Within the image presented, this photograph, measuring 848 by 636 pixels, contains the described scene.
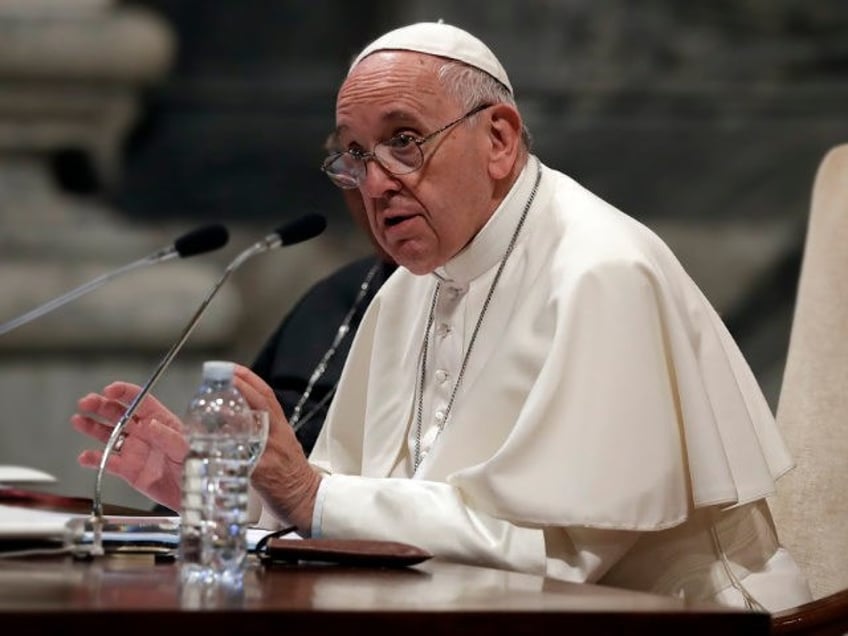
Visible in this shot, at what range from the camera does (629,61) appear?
6.65 meters

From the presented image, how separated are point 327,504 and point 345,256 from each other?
140 inches

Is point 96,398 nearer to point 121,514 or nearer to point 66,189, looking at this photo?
point 121,514

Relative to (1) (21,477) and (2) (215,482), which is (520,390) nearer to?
(2) (215,482)

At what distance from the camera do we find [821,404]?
343 centimetres

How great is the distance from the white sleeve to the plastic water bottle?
34cm

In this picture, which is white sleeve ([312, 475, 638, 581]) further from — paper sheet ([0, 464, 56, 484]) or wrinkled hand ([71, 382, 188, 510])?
paper sheet ([0, 464, 56, 484])

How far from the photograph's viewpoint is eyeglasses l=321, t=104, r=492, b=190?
3.23m

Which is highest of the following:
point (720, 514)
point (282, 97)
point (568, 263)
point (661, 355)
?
point (282, 97)

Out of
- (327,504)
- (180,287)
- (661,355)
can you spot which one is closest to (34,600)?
(327,504)

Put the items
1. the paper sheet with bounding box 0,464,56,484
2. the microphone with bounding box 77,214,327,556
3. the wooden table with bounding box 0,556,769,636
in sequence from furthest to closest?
the paper sheet with bounding box 0,464,56,484, the microphone with bounding box 77,214,327,556, the wooden table with bounding box 0,556,769,636

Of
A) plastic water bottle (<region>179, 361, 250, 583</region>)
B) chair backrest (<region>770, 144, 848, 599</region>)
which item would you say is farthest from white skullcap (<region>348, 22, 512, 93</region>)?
plastic water bottle (<region>179, 361, 250, 583</region>)

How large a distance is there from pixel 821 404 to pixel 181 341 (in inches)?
46.3

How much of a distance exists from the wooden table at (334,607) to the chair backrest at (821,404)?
0.98m

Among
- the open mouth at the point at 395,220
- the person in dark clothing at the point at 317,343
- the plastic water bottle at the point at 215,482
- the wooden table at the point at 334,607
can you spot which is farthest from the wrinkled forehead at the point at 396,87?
the person in dark clothing at the point at 317,343
